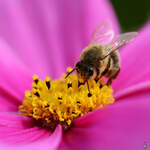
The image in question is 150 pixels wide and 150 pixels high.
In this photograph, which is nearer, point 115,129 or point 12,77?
point 115,129

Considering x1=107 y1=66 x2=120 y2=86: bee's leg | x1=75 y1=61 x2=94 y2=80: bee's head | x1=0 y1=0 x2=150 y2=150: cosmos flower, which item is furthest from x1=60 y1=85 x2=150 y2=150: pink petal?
x1=107 y1=66 x2=120 y2=86: bee's leg

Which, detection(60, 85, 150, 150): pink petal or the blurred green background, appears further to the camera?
the blurred green background

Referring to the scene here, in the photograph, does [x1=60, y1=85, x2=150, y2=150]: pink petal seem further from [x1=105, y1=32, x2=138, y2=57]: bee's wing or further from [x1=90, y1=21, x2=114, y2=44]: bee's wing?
[x1=90, y1=21, x2=114, y2=44]: bee's wing

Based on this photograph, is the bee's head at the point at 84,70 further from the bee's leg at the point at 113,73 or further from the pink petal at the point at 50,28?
the pink petal at the point at 50,28

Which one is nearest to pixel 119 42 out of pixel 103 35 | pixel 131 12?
pixel 103 35

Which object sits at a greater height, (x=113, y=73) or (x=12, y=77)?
(x=12, y=77)

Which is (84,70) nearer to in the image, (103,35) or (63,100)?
(63,100)
